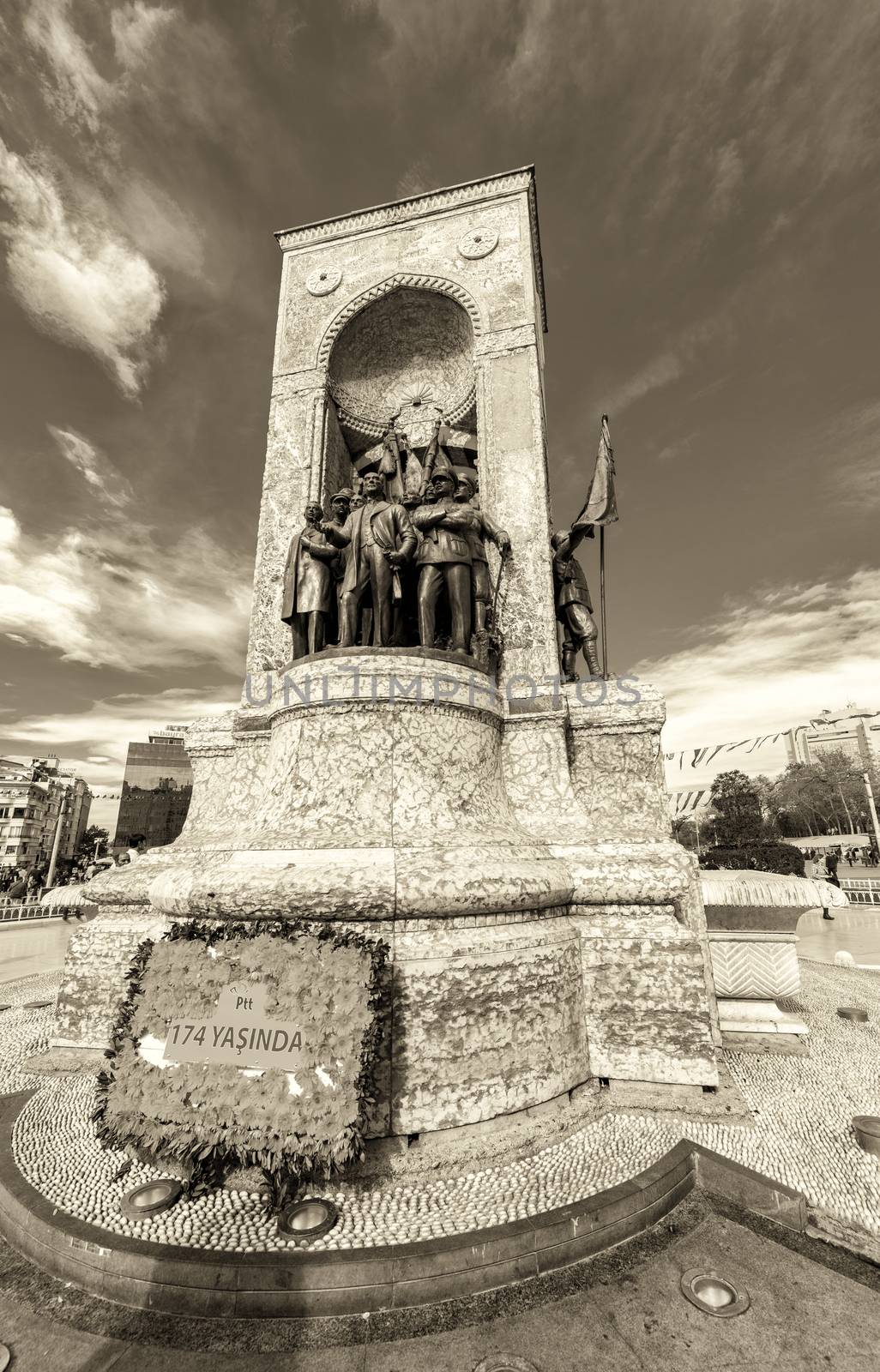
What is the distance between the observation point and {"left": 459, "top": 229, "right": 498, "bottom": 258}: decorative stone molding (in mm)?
8320

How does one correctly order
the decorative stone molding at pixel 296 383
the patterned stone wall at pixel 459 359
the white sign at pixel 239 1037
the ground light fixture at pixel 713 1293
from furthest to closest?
the decorative stone molding at pixel 296 383, the patterned stone wall at pixel 459 359, the white sign at pixel 239 1037, the ground light fixture at pixel 713 1293

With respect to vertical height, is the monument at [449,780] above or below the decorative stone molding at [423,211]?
below

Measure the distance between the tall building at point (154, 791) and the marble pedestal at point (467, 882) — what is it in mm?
69716

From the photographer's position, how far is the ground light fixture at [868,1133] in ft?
11.2

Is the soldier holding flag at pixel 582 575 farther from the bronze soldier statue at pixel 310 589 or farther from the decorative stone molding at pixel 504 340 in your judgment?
the bronze soldier statue at pixel 310 589

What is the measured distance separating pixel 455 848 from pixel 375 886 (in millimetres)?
667

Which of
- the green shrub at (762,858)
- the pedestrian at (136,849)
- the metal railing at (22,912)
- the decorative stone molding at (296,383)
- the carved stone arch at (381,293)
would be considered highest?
the carved stone arch at (381,293)

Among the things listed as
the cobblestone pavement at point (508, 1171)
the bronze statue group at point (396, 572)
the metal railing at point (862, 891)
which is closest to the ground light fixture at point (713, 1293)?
the cobblestone pavement at point (508, 1171)

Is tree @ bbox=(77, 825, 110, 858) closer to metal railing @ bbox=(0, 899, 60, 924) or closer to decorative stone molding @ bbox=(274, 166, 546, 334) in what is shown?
metal railing @ bbox=(0, 899, 60, 924)

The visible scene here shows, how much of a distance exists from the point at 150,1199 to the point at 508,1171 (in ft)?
5.74

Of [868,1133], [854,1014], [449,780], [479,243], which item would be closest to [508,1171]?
[868,1133]

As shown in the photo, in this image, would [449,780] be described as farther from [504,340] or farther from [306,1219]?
[504,340]

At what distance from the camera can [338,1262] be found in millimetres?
2305

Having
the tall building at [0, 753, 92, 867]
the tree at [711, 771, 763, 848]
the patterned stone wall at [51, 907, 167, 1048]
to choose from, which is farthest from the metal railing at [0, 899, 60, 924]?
the tall building at [0, 753, 92, 867]
